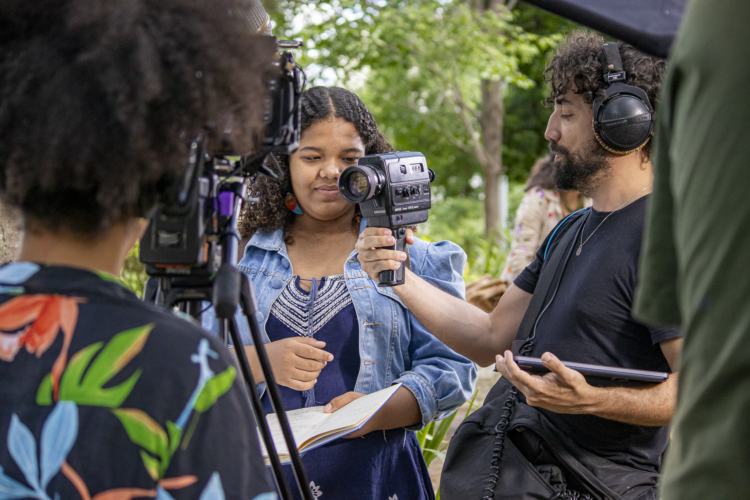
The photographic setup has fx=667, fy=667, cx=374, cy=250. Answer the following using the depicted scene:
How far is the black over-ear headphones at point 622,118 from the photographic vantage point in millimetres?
1839

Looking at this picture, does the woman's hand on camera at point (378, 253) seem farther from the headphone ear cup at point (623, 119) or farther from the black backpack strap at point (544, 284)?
the headphone ear cup at point (623, 119)

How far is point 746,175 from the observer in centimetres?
72

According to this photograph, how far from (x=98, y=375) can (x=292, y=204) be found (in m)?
1.37

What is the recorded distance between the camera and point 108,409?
85cm

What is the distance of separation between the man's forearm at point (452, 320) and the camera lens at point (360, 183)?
28 centimetres

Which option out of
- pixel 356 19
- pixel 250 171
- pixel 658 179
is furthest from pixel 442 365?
pixel 356 19

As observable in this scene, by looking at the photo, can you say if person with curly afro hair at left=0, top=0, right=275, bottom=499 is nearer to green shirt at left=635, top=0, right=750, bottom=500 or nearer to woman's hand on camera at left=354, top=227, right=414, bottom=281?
green shirt at left=635, top=0, right=750, bottom=500

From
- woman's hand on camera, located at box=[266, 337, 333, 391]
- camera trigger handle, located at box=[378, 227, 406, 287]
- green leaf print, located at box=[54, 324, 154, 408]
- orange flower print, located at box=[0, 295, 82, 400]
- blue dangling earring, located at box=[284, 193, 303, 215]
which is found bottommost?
woman's hand on camera, located at box=[266, 337, 333, 391]

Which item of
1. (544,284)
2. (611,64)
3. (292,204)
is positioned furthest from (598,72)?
(292,204)

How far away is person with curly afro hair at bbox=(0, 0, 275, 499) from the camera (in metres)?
0.85

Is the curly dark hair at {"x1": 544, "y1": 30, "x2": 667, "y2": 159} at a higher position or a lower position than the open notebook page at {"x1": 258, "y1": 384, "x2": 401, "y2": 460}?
higher

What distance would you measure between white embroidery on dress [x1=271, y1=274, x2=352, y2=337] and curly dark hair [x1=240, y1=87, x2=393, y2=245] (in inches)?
8.9

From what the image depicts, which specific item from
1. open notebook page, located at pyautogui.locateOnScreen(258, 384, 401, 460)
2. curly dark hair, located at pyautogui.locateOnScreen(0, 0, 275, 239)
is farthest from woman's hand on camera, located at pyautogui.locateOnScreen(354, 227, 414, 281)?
curly dark hair, located at pyautogui.locateOnScreen(0, 0, 275, 239)

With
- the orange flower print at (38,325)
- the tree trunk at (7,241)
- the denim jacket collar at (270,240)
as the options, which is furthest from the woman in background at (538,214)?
the orange flower print at (38,325)
